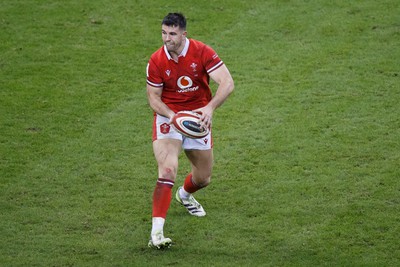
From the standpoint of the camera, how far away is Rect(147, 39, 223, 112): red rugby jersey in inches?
394

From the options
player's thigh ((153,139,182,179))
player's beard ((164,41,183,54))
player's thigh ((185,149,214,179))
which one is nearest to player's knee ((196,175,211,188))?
player's thigh ((185,149,214,179))

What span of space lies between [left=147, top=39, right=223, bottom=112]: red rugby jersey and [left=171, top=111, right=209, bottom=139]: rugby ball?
0.59 meters

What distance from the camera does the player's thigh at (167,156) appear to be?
9.84 metres

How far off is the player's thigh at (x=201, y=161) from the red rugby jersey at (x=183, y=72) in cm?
57

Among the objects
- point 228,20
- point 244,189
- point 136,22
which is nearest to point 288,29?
point 228,20

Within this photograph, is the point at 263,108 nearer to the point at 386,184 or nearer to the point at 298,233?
the point at 386,184

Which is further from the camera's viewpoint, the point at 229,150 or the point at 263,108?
the point at 263,108

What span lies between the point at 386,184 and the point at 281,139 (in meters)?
2.06

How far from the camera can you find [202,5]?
56.9 feet

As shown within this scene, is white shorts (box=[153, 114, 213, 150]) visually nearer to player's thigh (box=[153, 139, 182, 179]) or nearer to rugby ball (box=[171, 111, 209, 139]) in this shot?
player's thigh (box=[153, 139, 182, 179])

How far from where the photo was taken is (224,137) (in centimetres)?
1305

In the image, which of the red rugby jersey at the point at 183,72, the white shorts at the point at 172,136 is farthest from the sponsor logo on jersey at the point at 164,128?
the red rugby jersey at the point at 183,72

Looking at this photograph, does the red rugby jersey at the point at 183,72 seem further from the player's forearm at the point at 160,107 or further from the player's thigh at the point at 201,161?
the player's thigh at the point at 201,161

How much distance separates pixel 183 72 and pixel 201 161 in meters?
1.14
